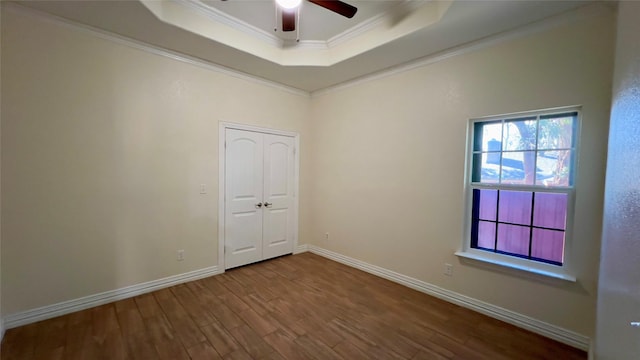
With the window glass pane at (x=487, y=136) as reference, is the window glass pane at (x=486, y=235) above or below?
below

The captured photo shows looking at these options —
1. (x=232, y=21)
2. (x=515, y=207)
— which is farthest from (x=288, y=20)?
(x=515, y=207)

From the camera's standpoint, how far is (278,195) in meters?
4.20

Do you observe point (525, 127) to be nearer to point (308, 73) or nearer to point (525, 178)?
point (525, 178)

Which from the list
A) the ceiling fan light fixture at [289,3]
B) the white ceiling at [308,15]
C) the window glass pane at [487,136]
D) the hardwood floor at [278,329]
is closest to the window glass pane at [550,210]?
the window glass pane at [487,136]

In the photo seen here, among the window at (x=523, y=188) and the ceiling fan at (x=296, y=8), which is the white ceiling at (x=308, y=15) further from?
the window at (x=523, y=188)

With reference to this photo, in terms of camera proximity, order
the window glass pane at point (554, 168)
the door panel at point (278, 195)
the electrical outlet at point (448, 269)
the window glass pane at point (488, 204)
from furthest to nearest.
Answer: the door panel at point (278, 195)
the electrical outlet at point (448, 269)
the window glass pane at point (488, 204)
the window glass pane at point (554, 168)

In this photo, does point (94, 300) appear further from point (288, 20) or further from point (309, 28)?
point (309, 28)

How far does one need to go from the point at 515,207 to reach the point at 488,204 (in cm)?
23

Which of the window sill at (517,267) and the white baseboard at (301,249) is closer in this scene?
the window sill at (517,267)

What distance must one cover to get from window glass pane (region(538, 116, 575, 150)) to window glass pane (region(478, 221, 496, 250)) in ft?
2.92

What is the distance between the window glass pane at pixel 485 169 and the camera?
2662mm

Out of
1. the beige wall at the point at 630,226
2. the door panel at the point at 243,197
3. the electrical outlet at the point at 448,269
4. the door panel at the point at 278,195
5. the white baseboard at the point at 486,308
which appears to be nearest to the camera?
the beige wall at the point at 630,226

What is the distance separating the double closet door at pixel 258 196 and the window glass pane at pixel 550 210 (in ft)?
10.5

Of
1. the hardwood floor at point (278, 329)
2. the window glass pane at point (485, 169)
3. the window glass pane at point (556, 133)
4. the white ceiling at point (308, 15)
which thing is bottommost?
the hardwood floor at point (278, 329)
